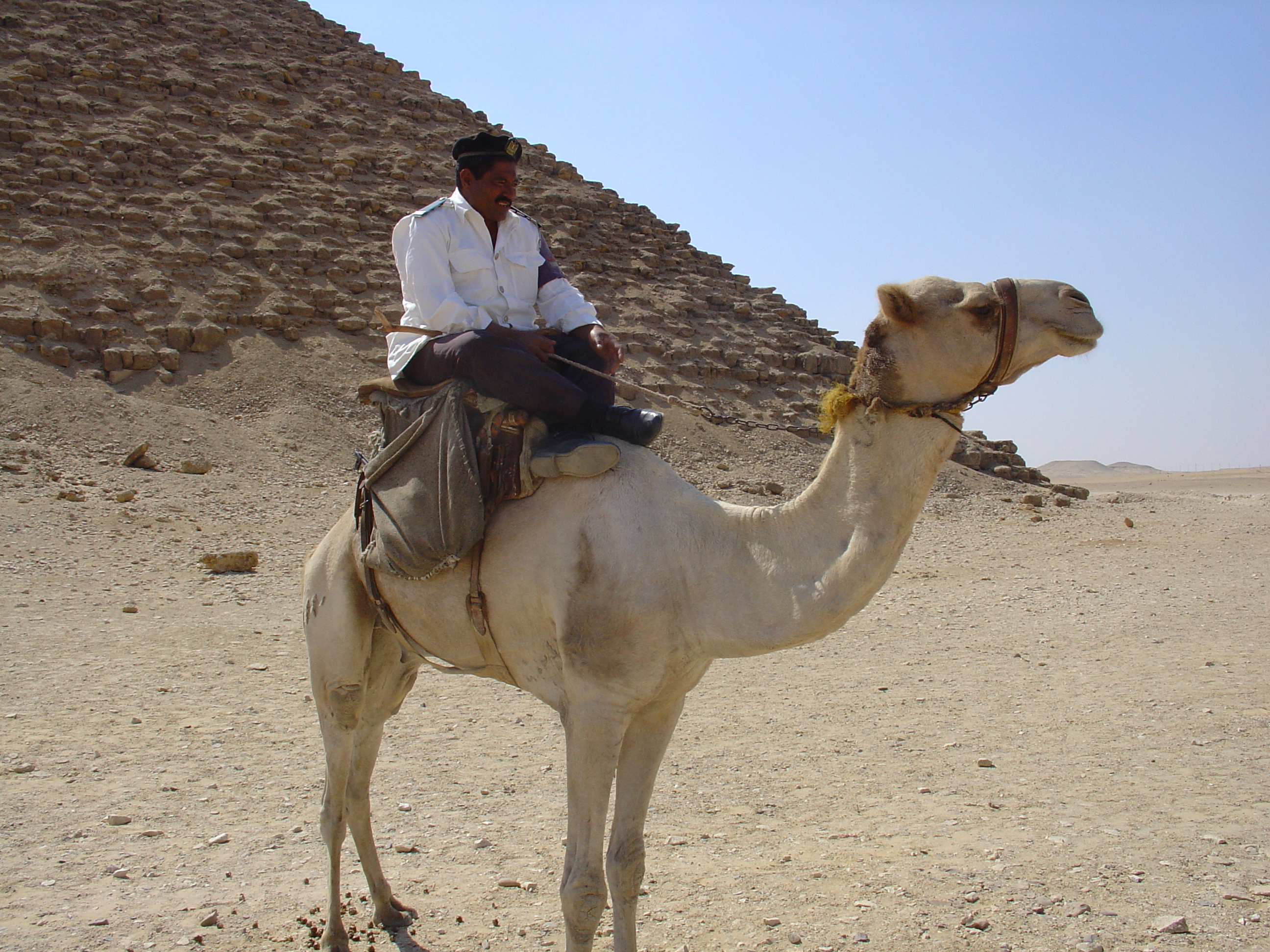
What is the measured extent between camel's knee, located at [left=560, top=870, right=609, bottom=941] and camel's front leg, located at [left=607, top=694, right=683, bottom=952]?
202mm

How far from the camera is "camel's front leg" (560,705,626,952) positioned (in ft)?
9.99

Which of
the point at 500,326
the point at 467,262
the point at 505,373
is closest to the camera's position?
the point at 505,373

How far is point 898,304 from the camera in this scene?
2.75m

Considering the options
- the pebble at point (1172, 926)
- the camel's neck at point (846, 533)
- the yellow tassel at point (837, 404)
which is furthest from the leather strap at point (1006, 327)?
the pebble at point (1172, 926)

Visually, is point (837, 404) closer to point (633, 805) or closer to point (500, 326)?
point (500, 326)

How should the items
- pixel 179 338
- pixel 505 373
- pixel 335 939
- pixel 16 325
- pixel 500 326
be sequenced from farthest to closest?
pixel 179 338, pixel 16 325, pixel 335 939, pixel 500 326, pixel 505 373

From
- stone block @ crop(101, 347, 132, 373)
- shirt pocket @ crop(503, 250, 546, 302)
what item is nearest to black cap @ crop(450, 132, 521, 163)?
shirt pocket @ crop(503, 250, 546, 302)

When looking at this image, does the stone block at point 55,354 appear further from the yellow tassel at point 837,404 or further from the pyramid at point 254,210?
the yellow tassel at point 837,404

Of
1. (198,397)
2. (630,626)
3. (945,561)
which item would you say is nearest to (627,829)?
(630,626)

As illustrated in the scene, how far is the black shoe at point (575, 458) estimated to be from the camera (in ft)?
10.3

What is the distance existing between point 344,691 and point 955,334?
268 cm

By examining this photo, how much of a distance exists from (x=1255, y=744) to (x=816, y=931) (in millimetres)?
3918

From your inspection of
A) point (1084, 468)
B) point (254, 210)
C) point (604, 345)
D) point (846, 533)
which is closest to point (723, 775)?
point (604, 345)

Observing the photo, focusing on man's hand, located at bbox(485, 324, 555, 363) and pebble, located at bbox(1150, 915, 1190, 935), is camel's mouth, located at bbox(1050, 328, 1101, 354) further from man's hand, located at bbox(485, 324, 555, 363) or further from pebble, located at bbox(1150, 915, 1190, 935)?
pebble, located at bbox(1150, 915, 1190, 935)
